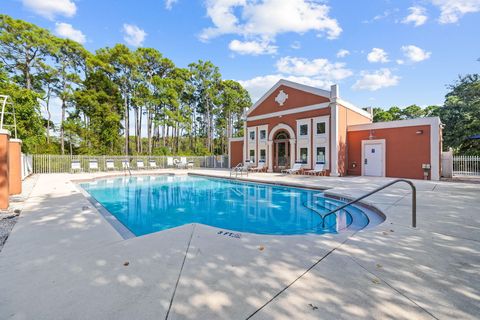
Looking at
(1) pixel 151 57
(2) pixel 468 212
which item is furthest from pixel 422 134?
(1) pixel 151 57

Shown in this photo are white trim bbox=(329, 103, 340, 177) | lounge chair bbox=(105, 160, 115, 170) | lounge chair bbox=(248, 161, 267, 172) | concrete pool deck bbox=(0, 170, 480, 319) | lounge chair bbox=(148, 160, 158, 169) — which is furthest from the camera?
lounge chair bbox=(148, 160, 158, 169)

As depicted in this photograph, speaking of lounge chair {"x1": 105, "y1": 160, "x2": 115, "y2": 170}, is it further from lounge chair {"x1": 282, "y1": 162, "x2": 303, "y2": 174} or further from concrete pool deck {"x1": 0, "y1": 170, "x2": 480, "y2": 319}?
concrete pool deck {"x1": 0, "y1": 170, "x2": 480, "y2": 319}

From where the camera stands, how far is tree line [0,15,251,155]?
775 inches

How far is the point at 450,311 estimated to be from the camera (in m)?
1.79

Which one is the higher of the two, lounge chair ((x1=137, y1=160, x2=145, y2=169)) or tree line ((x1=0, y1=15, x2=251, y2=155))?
tree line ((x1=0, y1=15, x2=251, y2=155))

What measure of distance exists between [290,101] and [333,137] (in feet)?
15.5

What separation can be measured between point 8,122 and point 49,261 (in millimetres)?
14964

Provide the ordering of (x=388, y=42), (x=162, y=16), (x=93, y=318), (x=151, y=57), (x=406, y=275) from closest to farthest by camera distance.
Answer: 1. (x=93, y=318)
2. (x=406, y=275)
3. (x=388, y=42)
4. (x=162, y=16)
5. (x=151, y=57)

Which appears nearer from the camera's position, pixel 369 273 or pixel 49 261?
pixel 369 273

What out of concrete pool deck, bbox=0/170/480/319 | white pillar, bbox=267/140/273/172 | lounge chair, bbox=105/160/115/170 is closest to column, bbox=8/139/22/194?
concrete pool deck, bbox=0/170/480/319

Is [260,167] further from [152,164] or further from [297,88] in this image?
[152,164]

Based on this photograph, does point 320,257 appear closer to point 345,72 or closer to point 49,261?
point 49,261

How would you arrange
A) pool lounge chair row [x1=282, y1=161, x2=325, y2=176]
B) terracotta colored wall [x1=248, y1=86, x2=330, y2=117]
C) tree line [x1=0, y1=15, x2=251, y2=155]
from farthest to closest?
tree line [x1=0, y1=15, x2=251, y2=155] < terracotta colored wall [x1=248, y1=86, x2=330, y2=117] < pool lounge chair row [x1=282, y1=161, x2=325, y2=176]

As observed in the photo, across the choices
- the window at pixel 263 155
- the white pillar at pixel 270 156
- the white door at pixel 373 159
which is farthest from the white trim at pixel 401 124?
the window at pixel 263 155
